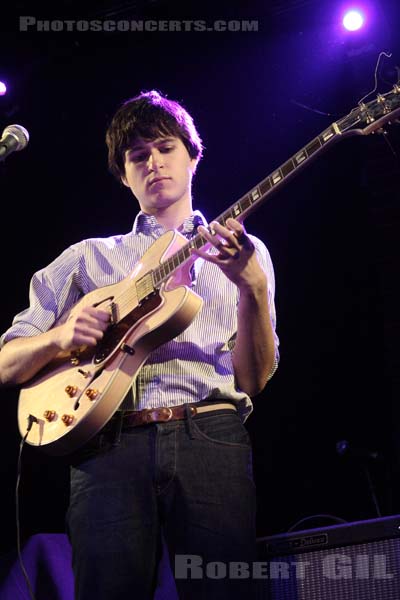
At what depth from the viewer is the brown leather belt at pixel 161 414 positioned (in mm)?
2285

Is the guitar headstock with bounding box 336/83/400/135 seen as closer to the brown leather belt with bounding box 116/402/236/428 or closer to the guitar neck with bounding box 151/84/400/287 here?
the guitar neck with bounding box 151/84/400/287

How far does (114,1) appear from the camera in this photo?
444cm

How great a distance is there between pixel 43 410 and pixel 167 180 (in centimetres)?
106

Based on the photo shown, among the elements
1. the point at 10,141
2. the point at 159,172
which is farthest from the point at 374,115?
the point at 10,141

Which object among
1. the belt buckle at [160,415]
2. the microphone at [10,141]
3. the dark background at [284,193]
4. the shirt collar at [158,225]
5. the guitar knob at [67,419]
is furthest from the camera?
the dark background at [284,193]

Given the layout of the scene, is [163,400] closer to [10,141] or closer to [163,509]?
[163,509]

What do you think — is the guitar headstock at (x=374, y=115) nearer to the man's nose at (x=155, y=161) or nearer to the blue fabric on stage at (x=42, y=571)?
the man's nose at (x=155, y=161)

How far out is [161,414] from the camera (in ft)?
7.51

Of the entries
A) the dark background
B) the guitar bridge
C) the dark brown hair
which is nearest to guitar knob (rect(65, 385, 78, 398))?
the guitar bridge

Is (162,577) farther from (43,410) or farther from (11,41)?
(11,41)

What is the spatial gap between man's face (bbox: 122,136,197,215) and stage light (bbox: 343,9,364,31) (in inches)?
80.3

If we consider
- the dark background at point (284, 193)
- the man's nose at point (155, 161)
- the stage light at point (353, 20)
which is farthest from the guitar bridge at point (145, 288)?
the stage light at point (353, 20)

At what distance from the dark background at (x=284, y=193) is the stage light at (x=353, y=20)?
0.07 m

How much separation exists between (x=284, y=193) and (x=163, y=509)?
333 cm
